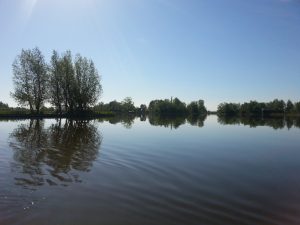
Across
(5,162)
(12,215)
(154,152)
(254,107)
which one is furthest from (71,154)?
(254,107)

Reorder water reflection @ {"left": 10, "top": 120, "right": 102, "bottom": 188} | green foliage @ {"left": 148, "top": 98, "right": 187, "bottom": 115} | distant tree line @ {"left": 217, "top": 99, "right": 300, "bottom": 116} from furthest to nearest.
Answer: distant tree line @ {"left": 217, "top": 99, "right": 300, "bottom": 116} → green foliage @ {"left": 148, "top": 98, "right": 187, "bottom": 115} → water reflection @ {"left": 10, "top": 120, "right": 102, "bottom": 188}

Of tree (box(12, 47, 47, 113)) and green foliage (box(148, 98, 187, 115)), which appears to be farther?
green foliage (box(148, 98, 187, 115))

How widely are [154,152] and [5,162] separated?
7.54 m

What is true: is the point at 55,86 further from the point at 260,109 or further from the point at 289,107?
the point at 289,107

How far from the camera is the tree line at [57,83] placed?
5972 cm

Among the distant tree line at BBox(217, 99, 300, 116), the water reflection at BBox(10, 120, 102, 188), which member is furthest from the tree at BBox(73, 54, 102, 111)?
the distant tree line at BBox(217, 99, 300, 116)

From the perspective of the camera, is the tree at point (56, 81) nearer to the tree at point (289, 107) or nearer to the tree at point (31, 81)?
the tree at point (31, 81)

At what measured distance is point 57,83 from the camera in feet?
214

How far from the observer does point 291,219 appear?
7.36 m

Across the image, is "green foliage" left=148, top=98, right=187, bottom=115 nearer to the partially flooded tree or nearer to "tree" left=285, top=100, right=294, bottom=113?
"tree" left=285, top=100, right=294, bottom=113

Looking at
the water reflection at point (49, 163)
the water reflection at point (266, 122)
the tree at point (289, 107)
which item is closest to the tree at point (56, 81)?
the water reflection at point (266, 122)

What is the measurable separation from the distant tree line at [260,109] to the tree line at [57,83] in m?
98.7

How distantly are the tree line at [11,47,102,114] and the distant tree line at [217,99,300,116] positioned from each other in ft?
324

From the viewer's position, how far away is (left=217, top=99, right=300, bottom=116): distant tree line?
152625mm
